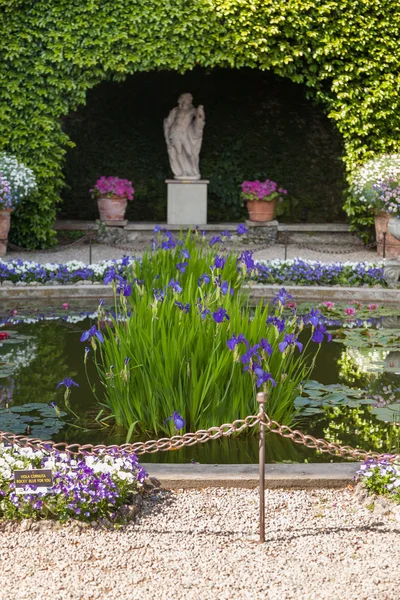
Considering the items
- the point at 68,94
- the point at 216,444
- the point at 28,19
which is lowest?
the point at 216,444

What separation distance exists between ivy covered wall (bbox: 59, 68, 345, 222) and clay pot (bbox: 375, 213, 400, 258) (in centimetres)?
291

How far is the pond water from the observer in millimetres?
4965

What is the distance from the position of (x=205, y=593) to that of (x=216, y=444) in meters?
1.83

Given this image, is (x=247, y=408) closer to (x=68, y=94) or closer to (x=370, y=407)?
(x=370, y=407)

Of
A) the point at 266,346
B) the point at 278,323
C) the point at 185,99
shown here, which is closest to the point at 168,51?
the point at 185,99

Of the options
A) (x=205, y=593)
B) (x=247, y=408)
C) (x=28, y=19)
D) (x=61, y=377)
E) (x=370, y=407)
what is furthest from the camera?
(x=28, y=19)

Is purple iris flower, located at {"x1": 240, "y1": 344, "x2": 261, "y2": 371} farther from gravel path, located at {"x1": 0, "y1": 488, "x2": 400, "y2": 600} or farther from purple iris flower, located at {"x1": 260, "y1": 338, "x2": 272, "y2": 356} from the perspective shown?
gravel path, located at {"x1": 0, "y1": 488, "x2": 400, "y2": 600}

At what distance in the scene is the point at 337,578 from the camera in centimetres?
331

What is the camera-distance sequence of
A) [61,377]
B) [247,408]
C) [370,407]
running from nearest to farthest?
[247,408]
[370,407]
[61,377]

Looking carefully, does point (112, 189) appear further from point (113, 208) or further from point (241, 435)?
point (241, 435)

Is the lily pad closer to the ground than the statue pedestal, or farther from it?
closer to the ground

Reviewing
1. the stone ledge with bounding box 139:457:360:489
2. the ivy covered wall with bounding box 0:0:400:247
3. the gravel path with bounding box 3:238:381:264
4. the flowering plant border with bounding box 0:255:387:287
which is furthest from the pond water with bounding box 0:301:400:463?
the ivy covered wall with bounding box 0:0:400:247

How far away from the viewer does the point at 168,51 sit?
39.6 feet

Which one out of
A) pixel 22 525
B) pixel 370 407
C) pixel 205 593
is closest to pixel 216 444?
pixel 370 407
